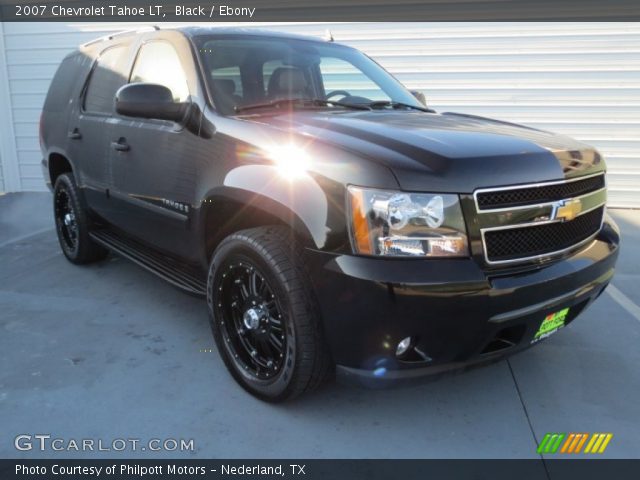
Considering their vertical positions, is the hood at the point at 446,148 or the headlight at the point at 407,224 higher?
the hood at the point at 446,148

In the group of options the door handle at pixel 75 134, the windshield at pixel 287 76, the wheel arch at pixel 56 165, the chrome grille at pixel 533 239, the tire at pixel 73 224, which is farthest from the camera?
the wheel arch at pixel 56 165

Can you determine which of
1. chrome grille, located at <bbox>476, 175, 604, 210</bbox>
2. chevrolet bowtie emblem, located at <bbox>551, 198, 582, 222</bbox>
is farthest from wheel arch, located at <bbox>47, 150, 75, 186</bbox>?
chevrolet bowtie emblem, located at <bbox>551, 198, 582, 222</bbox>

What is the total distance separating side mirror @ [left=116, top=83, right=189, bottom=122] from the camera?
2793 millimetres

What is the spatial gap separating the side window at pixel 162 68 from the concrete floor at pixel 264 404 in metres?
1.52

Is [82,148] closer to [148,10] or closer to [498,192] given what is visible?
[498,192]

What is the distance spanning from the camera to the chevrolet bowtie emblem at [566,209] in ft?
7.32

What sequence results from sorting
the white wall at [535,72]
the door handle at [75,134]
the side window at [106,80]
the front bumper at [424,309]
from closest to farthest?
the front bumper at [424,309], the side window at [106,80], the door handle at [75,134], the white wall at [535,72]

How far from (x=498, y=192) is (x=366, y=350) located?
0.82 metres

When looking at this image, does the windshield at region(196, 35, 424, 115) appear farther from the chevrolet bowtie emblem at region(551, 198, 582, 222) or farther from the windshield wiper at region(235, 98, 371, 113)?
the chevrolet bowtie emblem at region(551, 198, 582, 222)

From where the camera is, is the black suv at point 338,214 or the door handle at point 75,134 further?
the door handle at point 75,134

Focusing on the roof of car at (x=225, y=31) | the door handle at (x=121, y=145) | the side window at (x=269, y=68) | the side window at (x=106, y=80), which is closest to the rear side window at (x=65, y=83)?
the side window at (x=106, y=80)

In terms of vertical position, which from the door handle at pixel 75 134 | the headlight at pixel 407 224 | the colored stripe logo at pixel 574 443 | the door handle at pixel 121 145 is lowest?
the colored stripe logo at pixel 574 443

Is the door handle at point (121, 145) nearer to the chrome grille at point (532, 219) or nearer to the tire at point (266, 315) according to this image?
the tire at point (266, 315)

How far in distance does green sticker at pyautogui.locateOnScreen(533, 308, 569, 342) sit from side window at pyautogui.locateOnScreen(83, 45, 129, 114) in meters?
3.05
